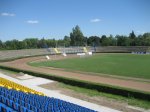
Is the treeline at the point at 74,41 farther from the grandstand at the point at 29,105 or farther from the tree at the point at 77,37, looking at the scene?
the grandstand at the point at 29,105

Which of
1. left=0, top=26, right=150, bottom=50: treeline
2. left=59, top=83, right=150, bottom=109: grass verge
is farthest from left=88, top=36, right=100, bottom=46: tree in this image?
left=59, top=83, right=150, bottom=109: grass verge

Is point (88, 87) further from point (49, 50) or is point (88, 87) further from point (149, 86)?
point (49, 50)

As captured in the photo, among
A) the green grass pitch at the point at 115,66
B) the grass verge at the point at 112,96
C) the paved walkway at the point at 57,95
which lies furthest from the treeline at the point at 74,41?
the grass verge at the point at 112,96

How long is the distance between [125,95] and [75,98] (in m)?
4.43

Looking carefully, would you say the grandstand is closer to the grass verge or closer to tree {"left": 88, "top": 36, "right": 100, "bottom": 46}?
the grass verge

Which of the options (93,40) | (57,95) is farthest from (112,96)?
(93,40)

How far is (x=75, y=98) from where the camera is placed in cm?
2183

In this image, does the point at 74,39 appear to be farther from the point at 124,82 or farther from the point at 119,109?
the point at 119,109

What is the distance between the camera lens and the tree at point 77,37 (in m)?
134

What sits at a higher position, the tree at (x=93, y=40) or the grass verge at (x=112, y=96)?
the tree at (x=93, y=40)

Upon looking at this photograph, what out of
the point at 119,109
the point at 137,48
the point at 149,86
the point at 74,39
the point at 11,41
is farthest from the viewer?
the point at 74,39

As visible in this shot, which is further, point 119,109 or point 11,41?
point 11,41

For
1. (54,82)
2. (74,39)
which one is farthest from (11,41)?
(54,82)

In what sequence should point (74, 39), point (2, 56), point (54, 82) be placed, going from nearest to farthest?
point (54, 82) < point (2, 56) < point (74, 39)
